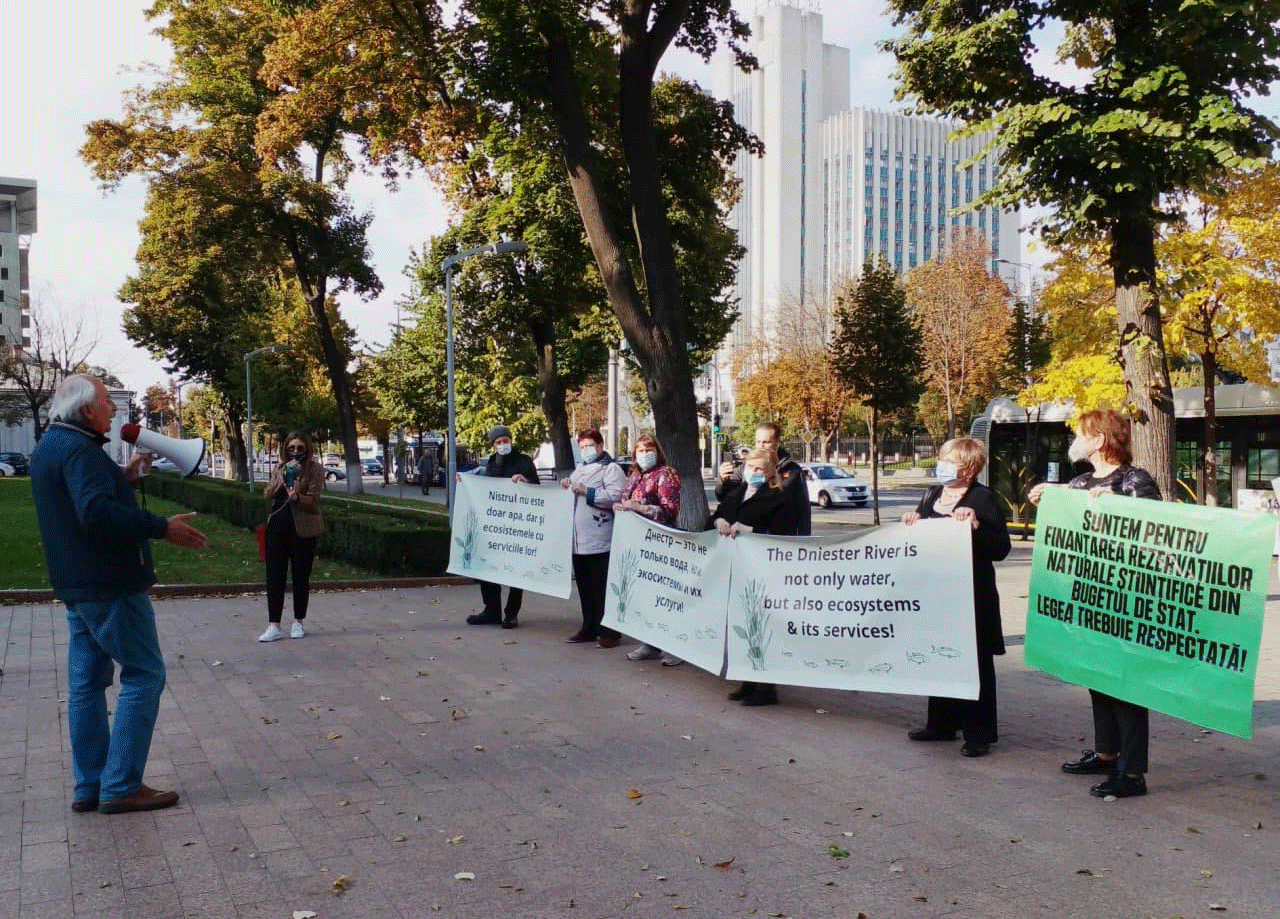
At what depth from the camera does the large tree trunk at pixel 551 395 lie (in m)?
23.5

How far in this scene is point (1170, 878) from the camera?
4.52 meters

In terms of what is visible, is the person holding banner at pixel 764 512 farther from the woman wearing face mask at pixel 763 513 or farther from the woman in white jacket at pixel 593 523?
the woman in white jacket at pixel 593 523

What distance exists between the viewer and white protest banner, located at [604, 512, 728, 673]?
25.6 ft

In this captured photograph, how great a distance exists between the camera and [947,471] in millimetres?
6418

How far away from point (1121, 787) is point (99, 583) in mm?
5051

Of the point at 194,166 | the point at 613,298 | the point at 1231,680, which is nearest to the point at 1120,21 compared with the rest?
the point at 613,298

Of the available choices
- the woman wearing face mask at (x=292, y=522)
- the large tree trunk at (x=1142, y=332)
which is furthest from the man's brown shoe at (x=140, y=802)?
the large tree trunk at (x=1142, y=332)

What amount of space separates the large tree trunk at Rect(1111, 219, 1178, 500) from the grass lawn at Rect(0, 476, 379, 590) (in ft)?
31.0

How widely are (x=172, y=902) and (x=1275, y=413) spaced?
845 inches

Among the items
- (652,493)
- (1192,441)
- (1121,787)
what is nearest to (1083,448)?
(1121,787)

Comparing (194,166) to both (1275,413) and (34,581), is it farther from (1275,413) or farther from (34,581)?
(1275,413)

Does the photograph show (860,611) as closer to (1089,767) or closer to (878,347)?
(1089,767)

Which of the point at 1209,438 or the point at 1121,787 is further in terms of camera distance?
the point at 1209,438

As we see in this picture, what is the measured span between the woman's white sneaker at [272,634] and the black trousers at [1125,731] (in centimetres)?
706
